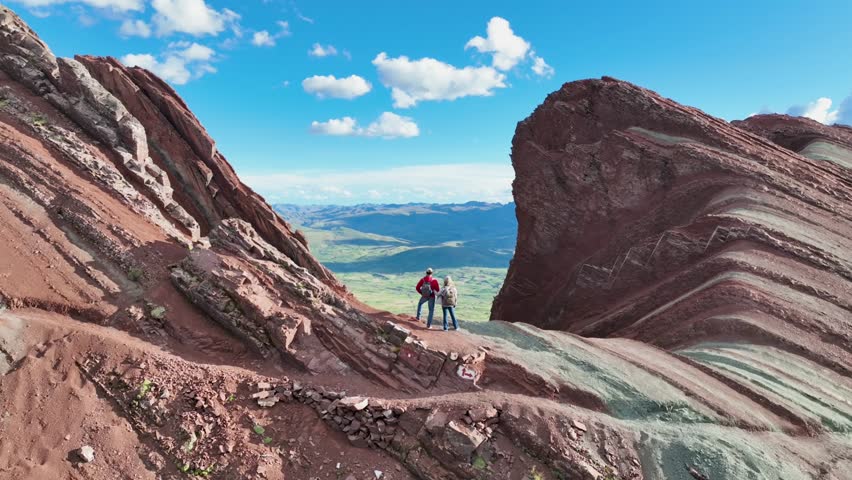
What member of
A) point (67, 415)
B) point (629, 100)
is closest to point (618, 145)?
point (629, 100)

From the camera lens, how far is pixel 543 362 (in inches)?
795

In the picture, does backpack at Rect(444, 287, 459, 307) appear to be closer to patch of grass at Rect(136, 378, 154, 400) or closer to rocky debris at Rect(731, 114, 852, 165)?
patch of grass at Rect(136, 378, 154, 400)

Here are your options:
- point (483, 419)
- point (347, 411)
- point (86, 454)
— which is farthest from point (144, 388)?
point (483, 419)

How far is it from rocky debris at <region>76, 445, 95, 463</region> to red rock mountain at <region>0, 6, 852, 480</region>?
4.1 inches

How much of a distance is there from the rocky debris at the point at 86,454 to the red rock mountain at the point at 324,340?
0.34 feet

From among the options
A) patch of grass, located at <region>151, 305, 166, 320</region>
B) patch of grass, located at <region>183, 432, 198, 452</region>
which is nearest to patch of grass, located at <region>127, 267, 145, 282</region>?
patch of grass, located at <region>151, 305, 166, 320</region>

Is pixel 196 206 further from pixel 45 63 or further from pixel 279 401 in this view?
pixel 279 401

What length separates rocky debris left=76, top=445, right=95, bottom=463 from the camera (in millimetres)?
14289

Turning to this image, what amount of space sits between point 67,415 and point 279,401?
7.29 m

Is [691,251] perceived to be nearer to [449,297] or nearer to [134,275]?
[449,297]

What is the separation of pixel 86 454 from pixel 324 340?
30.3ft

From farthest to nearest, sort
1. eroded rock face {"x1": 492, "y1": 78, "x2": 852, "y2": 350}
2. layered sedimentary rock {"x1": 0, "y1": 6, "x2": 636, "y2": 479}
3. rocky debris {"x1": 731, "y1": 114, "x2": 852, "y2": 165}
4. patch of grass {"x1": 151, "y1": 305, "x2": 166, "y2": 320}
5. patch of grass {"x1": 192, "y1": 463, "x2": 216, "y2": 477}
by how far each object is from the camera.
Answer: rocky debris {"x1": 731, "y1": 114, "x2": 852, "y2": 165}
eroded rock face {"x1": 492, "y1": 78, "x2": 852, "y2": 350}
patch of grass {"x1": 151, "y1": 305, "x2": 166, "y2": 320}
layered sedimentary rock {"x1": 0, "y1": 6, "x2": 636, "y2": 479}
patch of grass {"x1": 192, "y1": 463, "x2": 216, "y2": 477}

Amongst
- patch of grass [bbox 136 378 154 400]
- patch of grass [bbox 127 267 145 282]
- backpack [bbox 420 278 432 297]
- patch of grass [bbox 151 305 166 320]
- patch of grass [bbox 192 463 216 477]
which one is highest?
patch of grass [bbox 127 267 145 282]

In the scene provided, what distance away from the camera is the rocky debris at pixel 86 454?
46.9 feet
